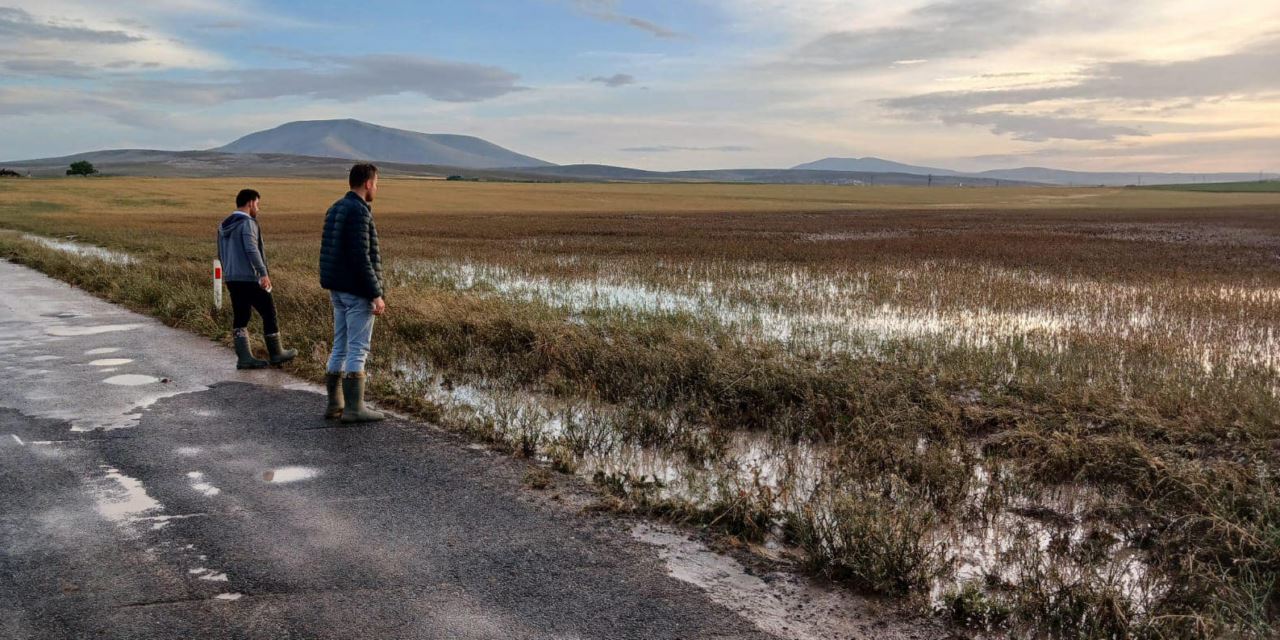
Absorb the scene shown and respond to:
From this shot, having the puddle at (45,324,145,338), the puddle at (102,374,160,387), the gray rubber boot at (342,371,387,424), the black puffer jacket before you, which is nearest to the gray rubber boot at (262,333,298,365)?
the puddle at (102,374,160,387)

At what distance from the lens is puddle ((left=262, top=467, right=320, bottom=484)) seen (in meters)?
6.10

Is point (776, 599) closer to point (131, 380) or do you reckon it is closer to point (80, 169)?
point (131, 380)

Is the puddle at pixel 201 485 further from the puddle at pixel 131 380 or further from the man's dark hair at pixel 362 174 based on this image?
the puddle at pixel 131 380

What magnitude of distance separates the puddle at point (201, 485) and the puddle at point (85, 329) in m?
7.33

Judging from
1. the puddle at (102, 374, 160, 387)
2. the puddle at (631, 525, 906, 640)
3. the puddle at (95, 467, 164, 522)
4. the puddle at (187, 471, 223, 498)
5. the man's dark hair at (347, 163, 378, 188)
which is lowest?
the puddle at (631, 525, 906, 640)

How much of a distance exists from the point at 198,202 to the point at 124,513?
58.6 meters

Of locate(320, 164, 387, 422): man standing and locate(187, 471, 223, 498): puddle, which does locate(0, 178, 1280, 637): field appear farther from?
locate(187, 471, 223, 498): puddle

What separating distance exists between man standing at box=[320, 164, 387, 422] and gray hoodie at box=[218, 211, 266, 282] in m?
2.70

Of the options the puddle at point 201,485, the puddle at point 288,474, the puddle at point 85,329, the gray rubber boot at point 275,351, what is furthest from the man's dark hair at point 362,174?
the puddle at point 85,329

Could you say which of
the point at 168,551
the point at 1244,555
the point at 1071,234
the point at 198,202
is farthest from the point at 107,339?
the point at 198,202

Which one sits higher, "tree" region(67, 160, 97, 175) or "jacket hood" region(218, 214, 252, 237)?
"tree" region(67, 160, 97, 175)

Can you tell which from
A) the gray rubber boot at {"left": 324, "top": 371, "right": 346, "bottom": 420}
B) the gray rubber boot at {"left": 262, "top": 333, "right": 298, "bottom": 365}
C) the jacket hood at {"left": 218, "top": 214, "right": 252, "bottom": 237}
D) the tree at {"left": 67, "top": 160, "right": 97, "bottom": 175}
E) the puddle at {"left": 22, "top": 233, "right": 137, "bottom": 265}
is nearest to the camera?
the gray rubber boot at {"left": 324, "top": 371, "right": 346, "bottom": 420}

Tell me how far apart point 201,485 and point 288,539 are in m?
1.35

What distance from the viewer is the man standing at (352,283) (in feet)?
24.3
